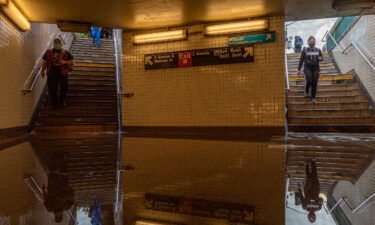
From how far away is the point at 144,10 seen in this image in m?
6.33

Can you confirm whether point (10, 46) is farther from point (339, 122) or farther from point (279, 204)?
point (339, 122)

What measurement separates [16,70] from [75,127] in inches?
80.5

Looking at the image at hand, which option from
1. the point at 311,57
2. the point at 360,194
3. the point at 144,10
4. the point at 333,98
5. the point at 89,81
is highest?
the point at 144,10

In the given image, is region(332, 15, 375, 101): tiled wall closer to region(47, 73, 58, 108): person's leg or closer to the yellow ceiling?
the yellow ceiling

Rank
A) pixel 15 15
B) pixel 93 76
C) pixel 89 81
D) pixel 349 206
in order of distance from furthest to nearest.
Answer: pixel 93 76 < pixel 89 81 < pixel 15 15 < pixel 349 206

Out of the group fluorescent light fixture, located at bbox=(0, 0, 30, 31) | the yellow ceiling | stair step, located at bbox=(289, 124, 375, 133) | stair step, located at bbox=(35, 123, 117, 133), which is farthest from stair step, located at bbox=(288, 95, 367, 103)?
fluorescent light fixture, located at bbox=(0, 0, 30, 31)

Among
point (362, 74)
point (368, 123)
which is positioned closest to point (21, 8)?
point (368, 123)

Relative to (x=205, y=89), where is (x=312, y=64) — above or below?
above

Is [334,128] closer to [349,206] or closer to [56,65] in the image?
[349,206]

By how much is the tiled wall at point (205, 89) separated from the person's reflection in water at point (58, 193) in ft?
16.2

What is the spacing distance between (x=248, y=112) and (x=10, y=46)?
5.72 meters

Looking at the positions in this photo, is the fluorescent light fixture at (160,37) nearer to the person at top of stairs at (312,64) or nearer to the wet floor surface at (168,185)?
the person at top of stairs at (312,64)

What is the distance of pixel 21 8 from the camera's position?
6188 mm

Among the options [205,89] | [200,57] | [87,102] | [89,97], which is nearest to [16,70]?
[87,102]
